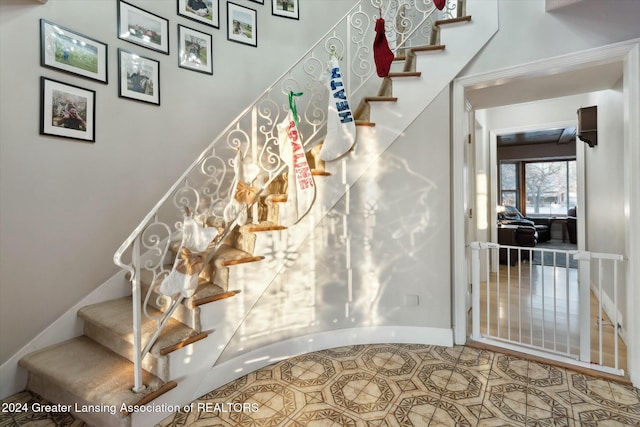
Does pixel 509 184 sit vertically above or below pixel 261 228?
above

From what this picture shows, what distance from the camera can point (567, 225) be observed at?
29.9ft

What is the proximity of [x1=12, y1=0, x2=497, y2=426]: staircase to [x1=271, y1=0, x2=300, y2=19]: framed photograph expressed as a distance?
162 cm

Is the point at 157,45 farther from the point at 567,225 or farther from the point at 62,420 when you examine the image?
the point at 567,225

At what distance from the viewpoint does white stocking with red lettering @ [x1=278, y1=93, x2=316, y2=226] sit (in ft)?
7.49

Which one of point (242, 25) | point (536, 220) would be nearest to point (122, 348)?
point (242, 25)

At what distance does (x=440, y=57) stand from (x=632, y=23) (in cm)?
120

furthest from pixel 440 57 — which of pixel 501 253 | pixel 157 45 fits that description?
pixel 501 253

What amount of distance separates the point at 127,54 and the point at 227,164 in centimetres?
118

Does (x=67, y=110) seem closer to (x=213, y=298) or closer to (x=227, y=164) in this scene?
(x=227, y=164)

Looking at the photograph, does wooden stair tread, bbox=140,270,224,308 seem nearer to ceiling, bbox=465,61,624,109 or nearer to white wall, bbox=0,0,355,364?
white wall, bbox=0,0,355,364

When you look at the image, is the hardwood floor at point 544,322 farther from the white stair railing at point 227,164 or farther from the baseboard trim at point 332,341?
the white stair railing at point 227,164

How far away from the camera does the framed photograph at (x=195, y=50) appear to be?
2.82 metres

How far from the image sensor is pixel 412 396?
1969 mm

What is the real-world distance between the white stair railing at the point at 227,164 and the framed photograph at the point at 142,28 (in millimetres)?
932
